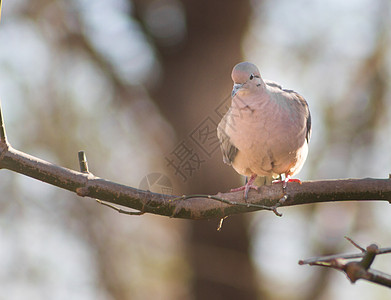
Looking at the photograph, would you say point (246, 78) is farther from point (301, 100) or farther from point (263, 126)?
point (301, 100)

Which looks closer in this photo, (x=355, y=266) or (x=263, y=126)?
(x=355, y=266)

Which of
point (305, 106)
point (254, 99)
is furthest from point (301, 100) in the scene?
point (254, 99)

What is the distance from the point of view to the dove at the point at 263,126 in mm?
2607

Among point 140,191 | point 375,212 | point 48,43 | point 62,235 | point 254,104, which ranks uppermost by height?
point 48,43

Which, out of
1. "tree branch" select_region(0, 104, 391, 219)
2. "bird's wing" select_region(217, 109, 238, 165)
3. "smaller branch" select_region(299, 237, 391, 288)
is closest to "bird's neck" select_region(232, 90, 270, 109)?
"bird's wing" select_region(217, 109, 238, 165)

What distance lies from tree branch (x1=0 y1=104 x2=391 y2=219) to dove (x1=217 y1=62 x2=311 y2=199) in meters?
0.29

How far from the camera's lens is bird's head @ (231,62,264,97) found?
8.39 ft

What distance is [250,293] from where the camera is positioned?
240 inches

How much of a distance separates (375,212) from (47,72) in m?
4.29

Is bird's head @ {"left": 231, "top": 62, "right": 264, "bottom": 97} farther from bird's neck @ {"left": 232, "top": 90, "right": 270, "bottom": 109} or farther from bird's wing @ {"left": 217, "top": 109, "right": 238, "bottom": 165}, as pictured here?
bird's wing @ {"left": 217, "top": 109, "right": 238, "bottom": 165}

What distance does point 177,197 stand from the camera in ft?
6.78

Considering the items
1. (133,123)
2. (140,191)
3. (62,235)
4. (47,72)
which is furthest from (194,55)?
(140,191)

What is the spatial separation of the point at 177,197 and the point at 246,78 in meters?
0.81

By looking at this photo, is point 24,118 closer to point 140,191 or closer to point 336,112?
point 336,112
